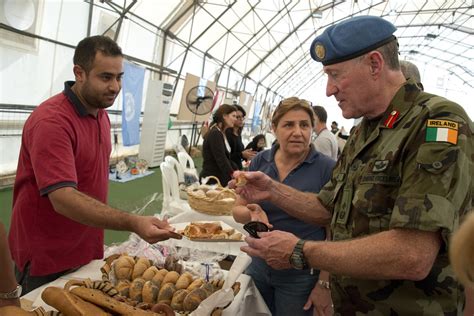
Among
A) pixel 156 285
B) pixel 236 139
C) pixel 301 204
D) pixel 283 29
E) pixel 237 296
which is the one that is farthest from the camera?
pixel 283 29

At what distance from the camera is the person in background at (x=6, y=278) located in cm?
98

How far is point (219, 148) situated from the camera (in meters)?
4.27

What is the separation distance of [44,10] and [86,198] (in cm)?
557

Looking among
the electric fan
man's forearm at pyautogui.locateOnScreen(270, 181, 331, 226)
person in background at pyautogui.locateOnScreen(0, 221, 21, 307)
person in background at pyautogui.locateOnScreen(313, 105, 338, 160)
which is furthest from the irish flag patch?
the electric fan

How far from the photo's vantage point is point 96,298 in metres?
1.08

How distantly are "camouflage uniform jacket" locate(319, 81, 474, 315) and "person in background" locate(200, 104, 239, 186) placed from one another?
2.95 m

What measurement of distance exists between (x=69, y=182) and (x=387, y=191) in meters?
1.21

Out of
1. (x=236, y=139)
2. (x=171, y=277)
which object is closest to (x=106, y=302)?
(x=171, y=277)

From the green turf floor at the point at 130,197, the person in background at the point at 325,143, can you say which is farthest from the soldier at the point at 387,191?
the green turf floor at the point at 130,197

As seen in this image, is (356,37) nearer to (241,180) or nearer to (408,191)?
(408,191)

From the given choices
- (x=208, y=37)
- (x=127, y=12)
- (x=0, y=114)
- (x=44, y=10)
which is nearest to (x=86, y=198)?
(x=0, y=114)

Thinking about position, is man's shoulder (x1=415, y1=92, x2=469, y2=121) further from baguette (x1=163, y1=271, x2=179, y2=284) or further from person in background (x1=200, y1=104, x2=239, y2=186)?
person in background (x1=200, y1=104, x2=239, y2=186)

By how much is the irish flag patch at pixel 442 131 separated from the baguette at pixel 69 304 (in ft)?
3.48

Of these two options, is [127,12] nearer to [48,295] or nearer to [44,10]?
[44,10]
